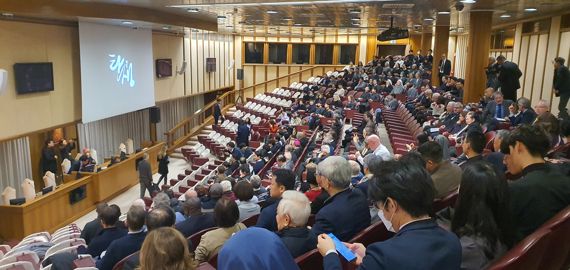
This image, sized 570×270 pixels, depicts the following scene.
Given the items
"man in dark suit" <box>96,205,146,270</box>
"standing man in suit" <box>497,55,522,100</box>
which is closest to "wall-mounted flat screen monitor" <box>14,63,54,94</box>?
"man in dark suit" <box>96,205,146,270</box>

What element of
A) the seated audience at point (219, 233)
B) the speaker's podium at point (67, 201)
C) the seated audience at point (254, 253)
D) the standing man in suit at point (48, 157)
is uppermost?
the seated audience at point (254, 253)

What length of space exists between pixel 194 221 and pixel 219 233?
860 mm

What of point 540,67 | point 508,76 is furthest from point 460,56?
point 508,76

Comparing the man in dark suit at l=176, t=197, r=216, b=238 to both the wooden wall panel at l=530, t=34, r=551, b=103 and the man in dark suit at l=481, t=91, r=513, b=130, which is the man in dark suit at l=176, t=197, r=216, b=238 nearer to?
the man in dark suit at l=481, t=91, r=513, b=130

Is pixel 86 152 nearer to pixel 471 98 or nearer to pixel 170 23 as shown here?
pixel 170 23

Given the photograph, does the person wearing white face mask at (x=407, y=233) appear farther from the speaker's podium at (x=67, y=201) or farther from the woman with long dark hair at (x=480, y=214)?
the speaker's podium at (x=67, y=201)

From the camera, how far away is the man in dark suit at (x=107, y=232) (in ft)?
12.7

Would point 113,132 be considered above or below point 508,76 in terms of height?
below

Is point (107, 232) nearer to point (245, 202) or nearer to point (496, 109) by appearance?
point (245, 202)

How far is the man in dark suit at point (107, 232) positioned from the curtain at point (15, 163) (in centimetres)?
623

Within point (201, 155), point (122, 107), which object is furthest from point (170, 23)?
point (201, 155)

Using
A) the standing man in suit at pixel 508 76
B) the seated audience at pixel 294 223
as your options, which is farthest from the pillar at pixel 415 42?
the seated audience at pixel 294 223

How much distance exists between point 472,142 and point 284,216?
5.88 feet

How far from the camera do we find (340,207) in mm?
2578
